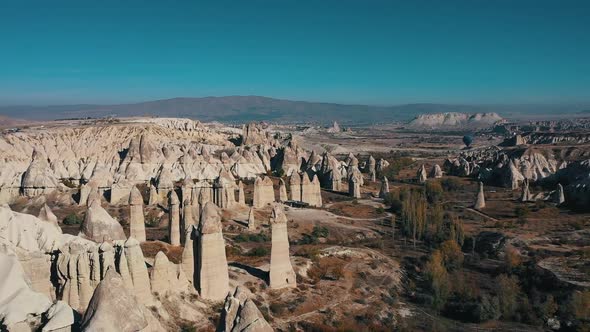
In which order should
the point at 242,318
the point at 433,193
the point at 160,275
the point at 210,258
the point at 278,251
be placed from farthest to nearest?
1. the point at 433,193
2. the point at 278,251
3. the point at 210,258
4. the point at 160,275
5. the point at 242,318

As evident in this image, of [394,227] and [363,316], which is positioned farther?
[394,227]

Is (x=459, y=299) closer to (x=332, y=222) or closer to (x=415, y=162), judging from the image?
(x=332, y=222)

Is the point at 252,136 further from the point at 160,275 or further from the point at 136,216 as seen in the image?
the point at 160,275

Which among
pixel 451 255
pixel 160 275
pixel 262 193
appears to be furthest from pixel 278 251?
pixel 262 193

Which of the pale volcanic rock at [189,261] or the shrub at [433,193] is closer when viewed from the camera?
the pale volcanic rock at [189,261]

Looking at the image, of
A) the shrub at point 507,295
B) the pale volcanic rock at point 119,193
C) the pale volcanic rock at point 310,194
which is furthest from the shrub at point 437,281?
the pale volcanic rock at point 119,193

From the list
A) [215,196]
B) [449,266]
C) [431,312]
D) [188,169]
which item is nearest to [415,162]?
[188,169]

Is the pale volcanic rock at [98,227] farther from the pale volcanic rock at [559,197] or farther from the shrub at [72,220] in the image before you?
the pale volcanic rock at [559,197]
